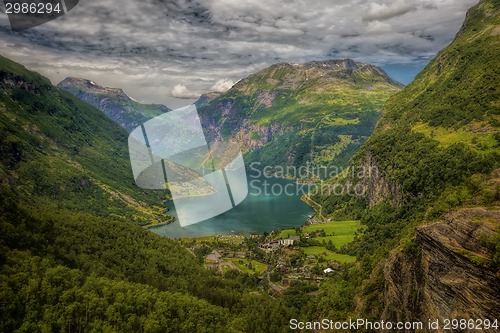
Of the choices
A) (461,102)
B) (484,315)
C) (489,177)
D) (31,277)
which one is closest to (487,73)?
(461,102)

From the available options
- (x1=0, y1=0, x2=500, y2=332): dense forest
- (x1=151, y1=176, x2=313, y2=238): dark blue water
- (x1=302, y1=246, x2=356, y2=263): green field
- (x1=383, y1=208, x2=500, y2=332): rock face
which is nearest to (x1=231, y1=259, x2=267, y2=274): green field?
(x1=0, y1=0, x2=500, y2=332): dense forest

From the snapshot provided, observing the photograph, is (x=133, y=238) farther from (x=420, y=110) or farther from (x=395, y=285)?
(x=420, y=110)

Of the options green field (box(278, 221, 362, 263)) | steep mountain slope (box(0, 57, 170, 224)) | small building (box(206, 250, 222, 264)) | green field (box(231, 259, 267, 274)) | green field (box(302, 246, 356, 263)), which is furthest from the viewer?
steep mountain slope (box(0, 57, 170, 224))

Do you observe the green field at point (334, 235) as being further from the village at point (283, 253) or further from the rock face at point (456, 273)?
the rock face at point (456, 273)

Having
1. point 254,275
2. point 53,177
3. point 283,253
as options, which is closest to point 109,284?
point 254,275

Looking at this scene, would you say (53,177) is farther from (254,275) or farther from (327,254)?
(327,254)

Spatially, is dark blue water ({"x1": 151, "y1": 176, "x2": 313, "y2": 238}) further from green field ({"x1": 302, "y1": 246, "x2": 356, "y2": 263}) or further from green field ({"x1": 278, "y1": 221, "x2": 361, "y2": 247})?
green field ({"x1": 302, "y1": 246, "x2": 356, "y2": 263})
